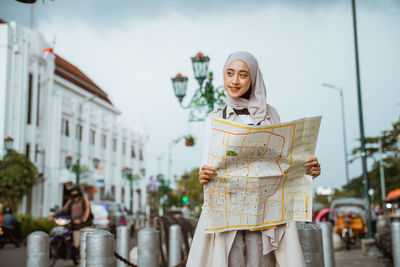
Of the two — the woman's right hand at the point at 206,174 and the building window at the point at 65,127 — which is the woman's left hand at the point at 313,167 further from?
the building window at the point at 65,127

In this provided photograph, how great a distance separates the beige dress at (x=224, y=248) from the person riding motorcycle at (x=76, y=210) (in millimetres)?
8876

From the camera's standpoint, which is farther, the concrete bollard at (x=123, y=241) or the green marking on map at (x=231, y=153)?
the concrete bollard at (x=123, y=241)

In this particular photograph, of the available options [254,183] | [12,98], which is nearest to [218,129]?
[254,183]

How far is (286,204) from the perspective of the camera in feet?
9.70

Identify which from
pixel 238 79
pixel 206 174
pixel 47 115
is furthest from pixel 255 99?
pixel 47 115

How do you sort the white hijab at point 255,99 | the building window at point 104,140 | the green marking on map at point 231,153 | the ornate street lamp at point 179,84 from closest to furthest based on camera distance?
the green marking on map at point 231,153 < the white hijab at point 255,99 < the ornate street lamp at point 179,84 < the building window at point 104,140

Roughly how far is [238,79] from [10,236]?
1578 centimetres

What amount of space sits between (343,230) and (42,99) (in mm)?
25299

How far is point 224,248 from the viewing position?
284 centimetres

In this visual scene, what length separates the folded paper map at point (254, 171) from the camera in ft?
9.18

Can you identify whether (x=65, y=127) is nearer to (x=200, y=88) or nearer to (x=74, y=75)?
(x=74, y=75)

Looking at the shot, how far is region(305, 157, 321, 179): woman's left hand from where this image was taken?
9.70 feet

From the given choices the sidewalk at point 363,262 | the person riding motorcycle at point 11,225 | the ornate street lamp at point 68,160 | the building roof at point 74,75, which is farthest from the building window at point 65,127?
the sidewalk at point 363,262

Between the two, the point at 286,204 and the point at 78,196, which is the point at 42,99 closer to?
the point at 78,196
